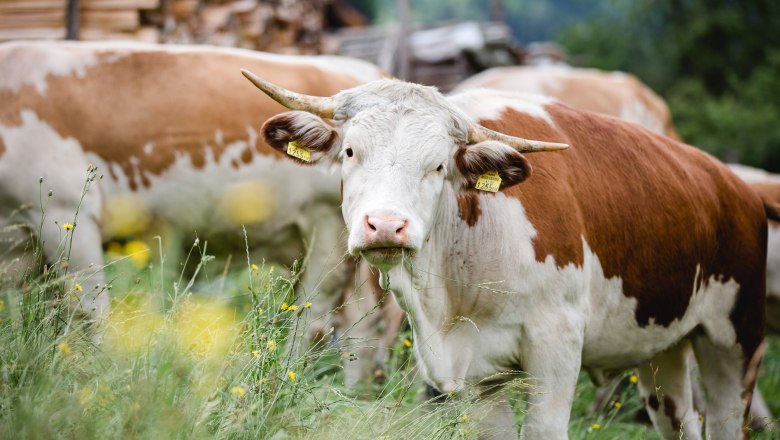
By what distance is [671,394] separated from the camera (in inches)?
197

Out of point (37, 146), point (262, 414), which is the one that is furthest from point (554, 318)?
point (37, 146)

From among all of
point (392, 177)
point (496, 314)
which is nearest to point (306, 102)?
point (392, 177)

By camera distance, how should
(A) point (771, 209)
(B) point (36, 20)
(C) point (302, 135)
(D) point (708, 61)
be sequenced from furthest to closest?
(D) point (708, 61), (B) point (36, 20), (A) point (771, 209), (C) point (302, 135)

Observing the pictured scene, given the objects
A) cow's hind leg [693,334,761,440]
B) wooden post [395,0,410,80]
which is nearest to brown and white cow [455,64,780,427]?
wooden post [395,0,410,80]

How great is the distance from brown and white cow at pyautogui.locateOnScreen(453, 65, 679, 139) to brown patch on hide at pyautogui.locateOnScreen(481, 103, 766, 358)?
5.70 metres

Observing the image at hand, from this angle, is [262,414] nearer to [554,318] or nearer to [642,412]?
[554,318]

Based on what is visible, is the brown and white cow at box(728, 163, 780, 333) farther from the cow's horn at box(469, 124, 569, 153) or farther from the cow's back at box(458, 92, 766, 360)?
the cow's horn at box(469, 124, 569, 153)

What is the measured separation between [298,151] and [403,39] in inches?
418

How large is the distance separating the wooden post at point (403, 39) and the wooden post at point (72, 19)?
6935 mm

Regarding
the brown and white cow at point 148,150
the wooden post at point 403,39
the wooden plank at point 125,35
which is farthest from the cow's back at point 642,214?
the wooden post at point 403,39

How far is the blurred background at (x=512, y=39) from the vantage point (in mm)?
7973

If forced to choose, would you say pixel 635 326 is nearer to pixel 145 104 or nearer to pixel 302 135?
pixel 302 135

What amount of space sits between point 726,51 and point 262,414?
2508 cm

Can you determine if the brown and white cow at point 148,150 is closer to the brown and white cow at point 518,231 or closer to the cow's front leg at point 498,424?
the brown and white cow at point 518,231
